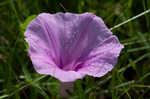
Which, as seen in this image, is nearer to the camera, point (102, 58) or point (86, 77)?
point (102, 58)

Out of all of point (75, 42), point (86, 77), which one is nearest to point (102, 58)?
point (75, 42)

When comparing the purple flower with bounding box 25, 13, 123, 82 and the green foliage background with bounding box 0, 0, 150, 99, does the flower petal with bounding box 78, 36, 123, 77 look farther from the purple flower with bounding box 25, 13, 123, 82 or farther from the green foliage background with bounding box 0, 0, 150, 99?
the green foliage background with bounding box 0, 0, 150, 99

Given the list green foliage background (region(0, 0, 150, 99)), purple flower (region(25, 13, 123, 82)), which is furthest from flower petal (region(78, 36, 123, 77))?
green foliage background (region(0, 0, 150, 99))

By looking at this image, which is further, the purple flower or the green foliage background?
the green foliage background

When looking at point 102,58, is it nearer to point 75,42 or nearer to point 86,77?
point 75,42

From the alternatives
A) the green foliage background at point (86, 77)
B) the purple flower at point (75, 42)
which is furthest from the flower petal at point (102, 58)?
the green foliage background at point (86, 77)

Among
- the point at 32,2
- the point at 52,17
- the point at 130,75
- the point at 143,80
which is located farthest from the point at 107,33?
the point at 32,2
